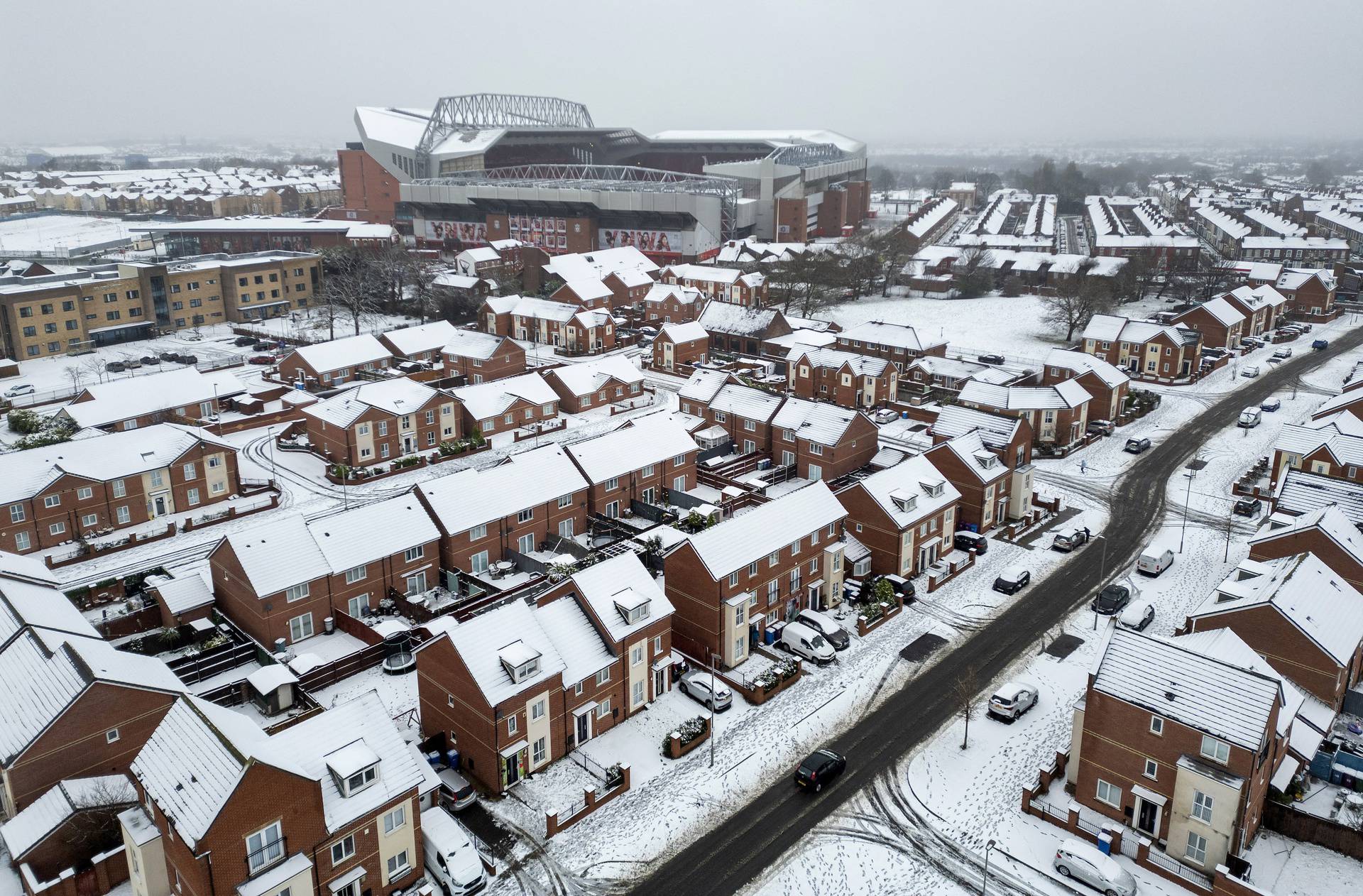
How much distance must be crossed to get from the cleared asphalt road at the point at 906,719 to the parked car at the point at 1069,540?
0.56 m

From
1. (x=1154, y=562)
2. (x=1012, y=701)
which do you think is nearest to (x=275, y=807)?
(x=1012, y=701)

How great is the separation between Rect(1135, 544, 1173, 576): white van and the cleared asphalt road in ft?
2.92

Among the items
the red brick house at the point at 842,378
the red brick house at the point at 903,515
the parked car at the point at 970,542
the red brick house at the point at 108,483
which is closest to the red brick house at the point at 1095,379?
the red brick house at the point at 842,378

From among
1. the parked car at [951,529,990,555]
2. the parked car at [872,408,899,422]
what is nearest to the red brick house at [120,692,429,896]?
the parked car at [951,529,990,555]

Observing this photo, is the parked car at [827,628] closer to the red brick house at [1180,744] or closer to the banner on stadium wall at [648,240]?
the red brick house at [1180,744]

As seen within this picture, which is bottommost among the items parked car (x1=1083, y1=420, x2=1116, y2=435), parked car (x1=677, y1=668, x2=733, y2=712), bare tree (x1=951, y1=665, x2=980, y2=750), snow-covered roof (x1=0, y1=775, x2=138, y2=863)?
bare tree (x1=951, y1=665, x2=980, y2=750)

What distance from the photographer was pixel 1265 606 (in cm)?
3017

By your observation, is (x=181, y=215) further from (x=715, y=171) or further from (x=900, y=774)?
(x=900, y=774)

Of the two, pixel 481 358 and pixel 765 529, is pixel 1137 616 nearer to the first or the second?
pixel 765 529

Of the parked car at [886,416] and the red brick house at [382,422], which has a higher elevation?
the red brick house at [382,422]

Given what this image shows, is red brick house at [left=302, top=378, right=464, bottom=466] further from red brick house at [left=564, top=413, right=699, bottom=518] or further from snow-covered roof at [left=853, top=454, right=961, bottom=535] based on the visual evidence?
snow-covered roof at [left=853, top=454, right=961, bottom=535]

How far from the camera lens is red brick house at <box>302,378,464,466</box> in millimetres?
53969

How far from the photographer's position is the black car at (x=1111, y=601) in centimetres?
3797

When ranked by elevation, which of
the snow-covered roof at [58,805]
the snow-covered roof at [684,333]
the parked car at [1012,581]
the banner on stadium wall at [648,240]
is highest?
the banner on stadium wall at [648,240]
